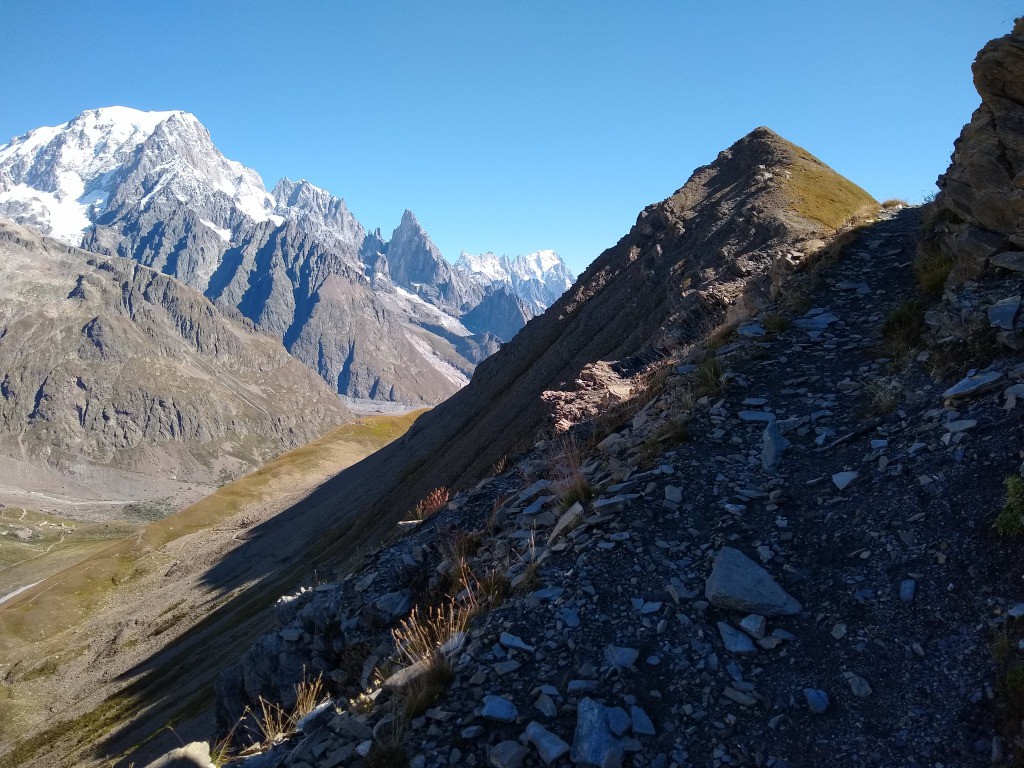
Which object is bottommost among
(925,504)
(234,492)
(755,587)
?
(234,492)

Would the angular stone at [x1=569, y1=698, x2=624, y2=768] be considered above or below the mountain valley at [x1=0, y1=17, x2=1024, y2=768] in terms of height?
below

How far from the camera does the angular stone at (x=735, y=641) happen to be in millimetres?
6410

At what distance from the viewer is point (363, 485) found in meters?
79.5

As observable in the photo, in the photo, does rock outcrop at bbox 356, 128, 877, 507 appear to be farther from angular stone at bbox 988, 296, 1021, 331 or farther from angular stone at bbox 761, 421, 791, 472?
angular stone at bbox 761, 421, 791, 472

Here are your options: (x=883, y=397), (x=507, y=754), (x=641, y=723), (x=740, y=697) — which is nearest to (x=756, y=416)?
(x=883, y=397)

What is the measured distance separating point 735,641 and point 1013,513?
10.7 feet

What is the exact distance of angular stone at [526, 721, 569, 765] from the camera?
5.59 meters

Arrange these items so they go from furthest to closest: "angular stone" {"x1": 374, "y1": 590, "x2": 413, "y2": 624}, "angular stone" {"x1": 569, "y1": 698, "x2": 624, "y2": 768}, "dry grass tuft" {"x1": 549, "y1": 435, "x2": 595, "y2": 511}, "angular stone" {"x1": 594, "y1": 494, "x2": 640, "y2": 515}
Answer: "angular stone" {"x1": 374, "y1": 590, "x2": 413, "y2": 624} < "dry grass tuft" {"x1": 549, "y1": 435, "x2": 595, "y2": 511} < "angular stone" {"x1": 594, "y1": 494, "x2": 640, "y2": 515} < "angular stone" {"x1": 569, "y1": 698, "x2": 624, "y2": 768}

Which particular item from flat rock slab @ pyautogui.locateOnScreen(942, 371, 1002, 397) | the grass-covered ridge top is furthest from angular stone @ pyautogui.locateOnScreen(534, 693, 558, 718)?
the grass-covered ridge top

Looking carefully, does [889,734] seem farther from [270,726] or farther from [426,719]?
[270,726]

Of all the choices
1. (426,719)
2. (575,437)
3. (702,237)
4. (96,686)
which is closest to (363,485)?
(96,686)

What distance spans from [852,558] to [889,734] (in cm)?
239

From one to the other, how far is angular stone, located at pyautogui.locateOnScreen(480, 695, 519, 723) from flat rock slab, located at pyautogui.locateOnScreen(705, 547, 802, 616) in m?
2.74

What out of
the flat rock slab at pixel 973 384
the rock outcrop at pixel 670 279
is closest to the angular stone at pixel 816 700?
the flat rock slab at pixel 973 384
